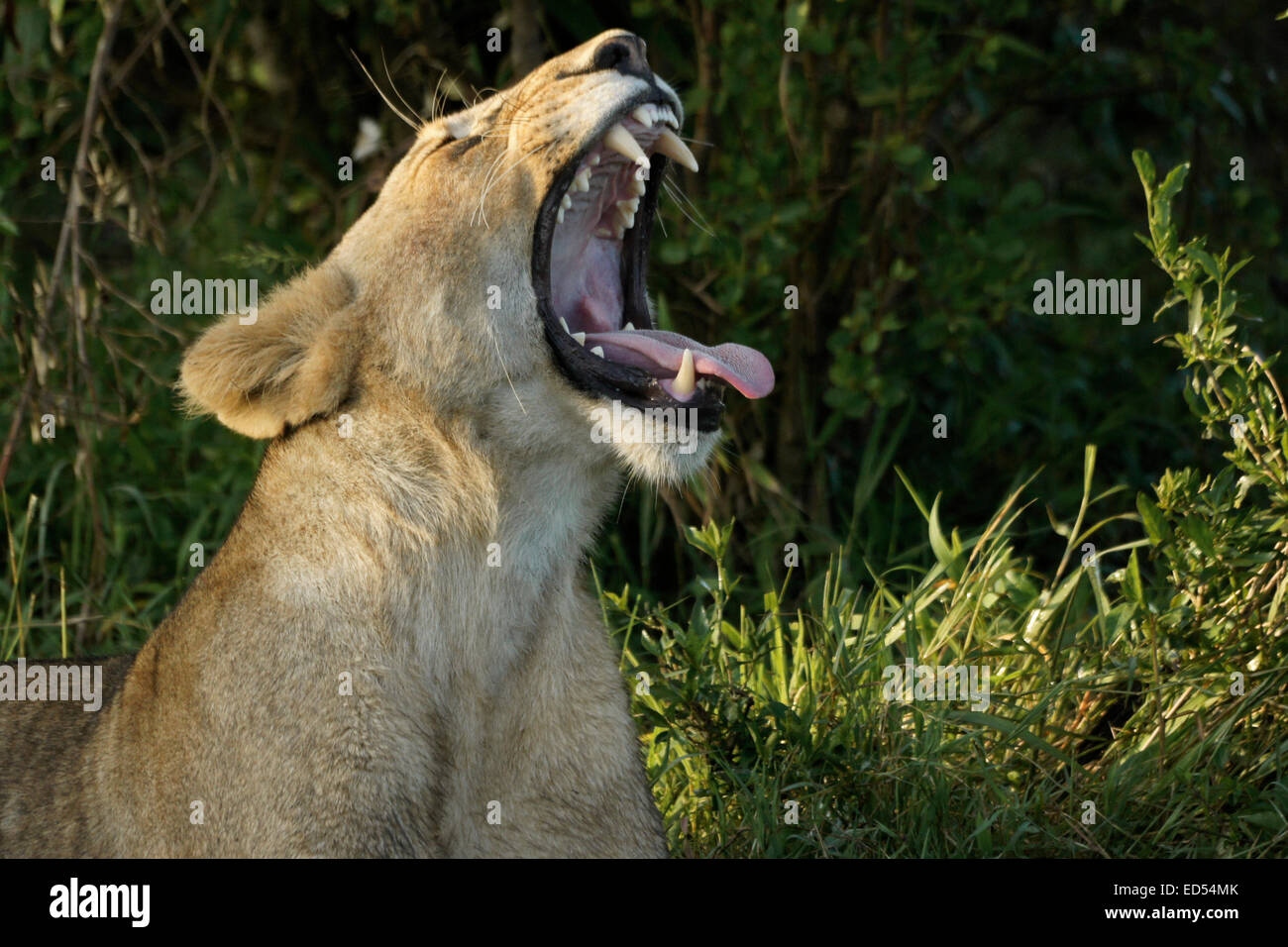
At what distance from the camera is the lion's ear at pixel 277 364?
3.10 m

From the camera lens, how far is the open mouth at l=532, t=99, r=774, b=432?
10.5 ft

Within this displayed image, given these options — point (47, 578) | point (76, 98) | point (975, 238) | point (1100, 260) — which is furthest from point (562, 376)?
point (1100, 260)

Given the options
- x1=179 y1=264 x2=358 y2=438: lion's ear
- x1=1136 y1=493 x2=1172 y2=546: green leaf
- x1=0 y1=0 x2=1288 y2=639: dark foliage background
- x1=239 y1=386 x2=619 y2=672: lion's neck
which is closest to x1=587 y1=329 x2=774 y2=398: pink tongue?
x1=239 y1=386 x2=619 y2=672: lion's neck

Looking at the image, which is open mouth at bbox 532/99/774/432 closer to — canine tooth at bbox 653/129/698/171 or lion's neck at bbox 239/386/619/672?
canine tooth at bbox 653/129/698/171

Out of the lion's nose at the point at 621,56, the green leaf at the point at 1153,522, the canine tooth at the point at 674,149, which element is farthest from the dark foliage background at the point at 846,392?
the lion's nose at the point at 621,56

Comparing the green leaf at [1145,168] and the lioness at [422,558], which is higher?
the green leaf at [1145,168]

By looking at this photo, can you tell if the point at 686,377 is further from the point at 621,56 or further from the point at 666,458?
the point at 621,56

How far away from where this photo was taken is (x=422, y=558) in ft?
9.97

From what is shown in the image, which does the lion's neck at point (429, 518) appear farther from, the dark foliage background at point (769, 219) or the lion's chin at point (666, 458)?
the dark foliage background at point (769, 219)

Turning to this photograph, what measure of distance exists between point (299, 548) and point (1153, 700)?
1934 mm

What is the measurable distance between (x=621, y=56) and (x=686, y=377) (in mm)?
653

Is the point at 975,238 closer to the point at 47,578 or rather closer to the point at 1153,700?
the point at 1153,700

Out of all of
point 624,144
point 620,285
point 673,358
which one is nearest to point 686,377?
point 673,358

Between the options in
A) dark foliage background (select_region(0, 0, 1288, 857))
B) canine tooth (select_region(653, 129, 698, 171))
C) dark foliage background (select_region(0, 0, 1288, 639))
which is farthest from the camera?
dark foliage background (select_region(0, 0, 1288, 639))
